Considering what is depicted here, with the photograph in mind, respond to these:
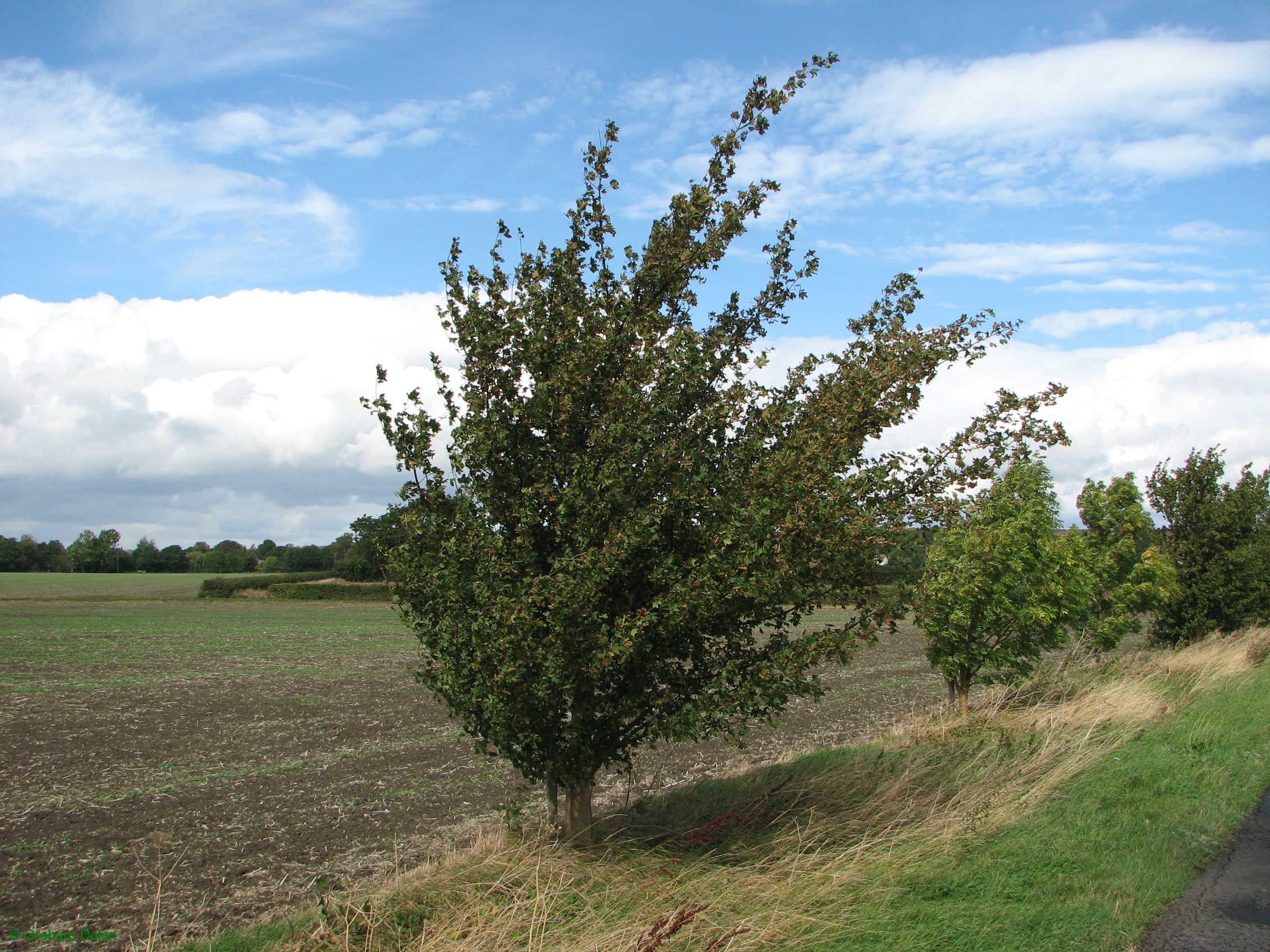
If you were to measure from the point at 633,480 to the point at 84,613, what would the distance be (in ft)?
201

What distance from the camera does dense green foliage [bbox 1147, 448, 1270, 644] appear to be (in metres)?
24.0

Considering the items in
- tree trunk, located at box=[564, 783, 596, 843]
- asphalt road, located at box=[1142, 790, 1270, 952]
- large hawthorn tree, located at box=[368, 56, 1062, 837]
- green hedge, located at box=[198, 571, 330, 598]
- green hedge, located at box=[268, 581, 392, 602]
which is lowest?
green hedge, located at box=[268, 581, 392, 602]

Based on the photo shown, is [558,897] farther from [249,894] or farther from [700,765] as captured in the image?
[700,765]

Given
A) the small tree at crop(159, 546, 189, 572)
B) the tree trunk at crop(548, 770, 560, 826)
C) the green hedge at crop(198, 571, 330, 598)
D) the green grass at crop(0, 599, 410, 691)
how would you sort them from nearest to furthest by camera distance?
the tree trunk at crop(548, 770, 560, 826) → the green grass at crop(0, 599, 410, 691) → the green hedge at crop(198, 571, 330, 598) → the small tree at crop(159, 546, 189, 572)

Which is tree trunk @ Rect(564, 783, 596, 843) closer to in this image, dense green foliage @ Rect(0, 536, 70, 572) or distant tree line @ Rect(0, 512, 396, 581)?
distant tree line @ Rect(0, 512, 396, 581)

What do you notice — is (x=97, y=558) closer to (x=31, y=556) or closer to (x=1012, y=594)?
(x=31, y=556)

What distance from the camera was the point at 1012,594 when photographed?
13.5 m

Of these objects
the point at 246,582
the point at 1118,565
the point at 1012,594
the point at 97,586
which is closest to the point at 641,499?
the point at 1012,594

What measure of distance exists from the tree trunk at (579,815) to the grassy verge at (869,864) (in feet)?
0.63

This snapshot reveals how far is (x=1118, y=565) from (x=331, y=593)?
237 ft

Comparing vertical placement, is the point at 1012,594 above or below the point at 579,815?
above

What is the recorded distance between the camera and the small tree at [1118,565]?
18.0 meters

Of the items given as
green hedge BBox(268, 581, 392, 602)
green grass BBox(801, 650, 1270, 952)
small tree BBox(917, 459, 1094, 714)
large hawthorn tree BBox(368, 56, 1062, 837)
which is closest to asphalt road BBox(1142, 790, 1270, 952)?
green grass BBox(801, 650, 1270, 952)

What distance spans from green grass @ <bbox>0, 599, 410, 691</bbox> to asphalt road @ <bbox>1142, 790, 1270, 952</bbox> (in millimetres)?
21139
